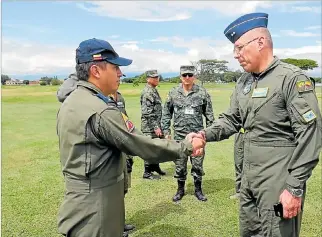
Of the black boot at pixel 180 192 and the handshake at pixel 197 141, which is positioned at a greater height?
the handshake at pixel 197 141

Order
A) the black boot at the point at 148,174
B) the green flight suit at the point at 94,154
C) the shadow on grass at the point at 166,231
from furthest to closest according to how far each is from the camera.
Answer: the black boot at the point at 148,174, the shadow on grass at the point at 166,231, the green flight suit at the point at 94,154

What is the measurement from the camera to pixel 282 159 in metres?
3.10

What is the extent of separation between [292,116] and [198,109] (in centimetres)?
389

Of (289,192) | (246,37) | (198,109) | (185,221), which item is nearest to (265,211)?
(289,192)

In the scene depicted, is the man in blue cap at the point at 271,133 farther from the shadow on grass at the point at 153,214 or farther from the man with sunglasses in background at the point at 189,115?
the man with sunglasses in background at the point at 189,115

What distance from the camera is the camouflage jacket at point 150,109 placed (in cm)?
812

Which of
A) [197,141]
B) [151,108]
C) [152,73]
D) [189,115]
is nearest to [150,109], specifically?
[151,108]

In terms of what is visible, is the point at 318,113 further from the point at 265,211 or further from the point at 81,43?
the point at 81,43

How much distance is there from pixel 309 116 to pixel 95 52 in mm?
1733

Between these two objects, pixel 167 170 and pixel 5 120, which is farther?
pixel 5 120

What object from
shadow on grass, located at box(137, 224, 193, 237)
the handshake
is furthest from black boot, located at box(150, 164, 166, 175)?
the handshake

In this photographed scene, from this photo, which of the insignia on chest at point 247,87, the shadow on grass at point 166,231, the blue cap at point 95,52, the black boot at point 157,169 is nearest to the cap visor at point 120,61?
the blue cap at point 95,52

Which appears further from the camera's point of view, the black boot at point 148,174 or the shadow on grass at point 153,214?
the black boot at point 148,174

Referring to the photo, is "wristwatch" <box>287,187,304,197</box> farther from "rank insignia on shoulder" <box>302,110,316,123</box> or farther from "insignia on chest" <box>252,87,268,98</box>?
"insignia on chest" <box>252,87,268,98</box>
